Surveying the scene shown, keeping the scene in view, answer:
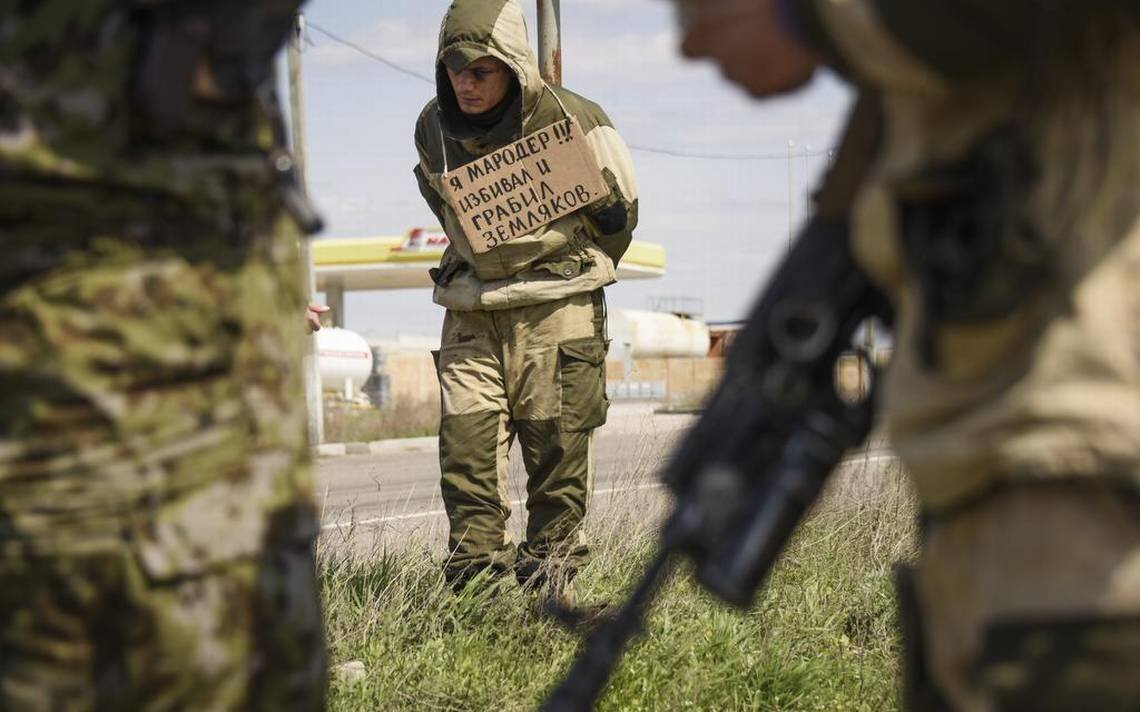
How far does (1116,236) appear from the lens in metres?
1.87

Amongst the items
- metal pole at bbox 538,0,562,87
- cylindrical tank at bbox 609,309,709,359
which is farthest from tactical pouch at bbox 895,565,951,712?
cylindrical tank at bbox 609,309,709,359

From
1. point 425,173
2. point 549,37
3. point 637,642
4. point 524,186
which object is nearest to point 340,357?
point 549,37

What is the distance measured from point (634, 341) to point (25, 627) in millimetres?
40631

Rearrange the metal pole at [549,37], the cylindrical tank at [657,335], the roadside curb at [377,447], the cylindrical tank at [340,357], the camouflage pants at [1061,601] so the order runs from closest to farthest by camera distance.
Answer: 1. the camouflage pants at [1061,601]
2. the metal pole at [549,37]
3. the roadside curb at [377,447]
4. the cylindrical tank at [340,357]
5. the cylindrical tank at [657,335]

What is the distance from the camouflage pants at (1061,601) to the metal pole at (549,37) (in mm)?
6347

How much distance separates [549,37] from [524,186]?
9.44 ft

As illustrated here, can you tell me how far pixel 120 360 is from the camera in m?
2.12

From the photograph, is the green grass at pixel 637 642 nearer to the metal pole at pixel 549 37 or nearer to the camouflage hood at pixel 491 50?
the camouflage hood at pixel 491 50

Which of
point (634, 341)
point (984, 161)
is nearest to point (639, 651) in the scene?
point (984, 161)

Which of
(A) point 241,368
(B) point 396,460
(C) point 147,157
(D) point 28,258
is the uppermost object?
(C) point 147,157

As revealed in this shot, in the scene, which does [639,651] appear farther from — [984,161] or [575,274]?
[984,161]

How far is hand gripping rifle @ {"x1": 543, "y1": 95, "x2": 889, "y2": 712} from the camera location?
2.13 m

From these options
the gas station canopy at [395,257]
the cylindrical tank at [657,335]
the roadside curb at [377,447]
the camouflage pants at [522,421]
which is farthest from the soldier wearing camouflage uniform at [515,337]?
the gas station canopy at [395,257]

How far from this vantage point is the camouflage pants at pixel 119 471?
2.10m
